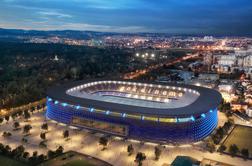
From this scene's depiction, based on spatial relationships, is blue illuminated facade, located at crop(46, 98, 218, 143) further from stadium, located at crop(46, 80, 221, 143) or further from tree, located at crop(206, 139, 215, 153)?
tree, located at crop(206, 139, 215, 153)

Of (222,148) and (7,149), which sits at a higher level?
(222,148)

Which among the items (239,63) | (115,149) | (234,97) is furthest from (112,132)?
(239,63)

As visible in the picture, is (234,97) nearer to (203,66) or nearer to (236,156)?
(236,156)

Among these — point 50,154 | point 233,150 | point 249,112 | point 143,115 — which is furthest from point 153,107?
point 249,112

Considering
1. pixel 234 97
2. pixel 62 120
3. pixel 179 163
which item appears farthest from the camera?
pixel 234 97

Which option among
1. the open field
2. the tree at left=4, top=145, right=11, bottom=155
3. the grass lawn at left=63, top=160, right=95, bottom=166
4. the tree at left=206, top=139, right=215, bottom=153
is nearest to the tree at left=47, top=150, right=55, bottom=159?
the open field

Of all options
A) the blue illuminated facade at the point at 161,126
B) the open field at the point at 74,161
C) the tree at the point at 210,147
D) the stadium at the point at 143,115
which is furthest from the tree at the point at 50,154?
the tree at the point at 210,147

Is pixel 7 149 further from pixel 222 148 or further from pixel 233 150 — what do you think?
pixel 233 150
